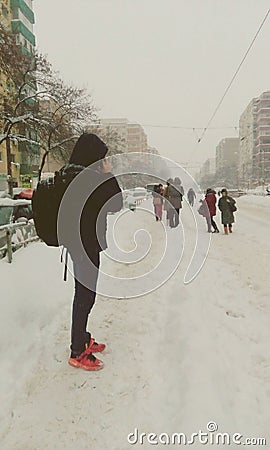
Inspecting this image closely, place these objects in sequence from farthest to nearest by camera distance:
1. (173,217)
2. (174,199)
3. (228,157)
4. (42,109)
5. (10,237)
A: 1. (228,157)
2. (42,109)
3. (174,199)
4. (173,217)
5. (10,237)

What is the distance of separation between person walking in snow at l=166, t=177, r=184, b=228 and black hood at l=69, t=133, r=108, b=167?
9781mm

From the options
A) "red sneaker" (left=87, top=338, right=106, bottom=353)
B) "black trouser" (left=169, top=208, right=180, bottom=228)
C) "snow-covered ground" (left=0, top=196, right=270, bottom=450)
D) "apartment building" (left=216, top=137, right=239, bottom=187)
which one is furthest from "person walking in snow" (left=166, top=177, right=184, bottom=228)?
"apartment building" (left=216, top=137, right=239, bottom=187)

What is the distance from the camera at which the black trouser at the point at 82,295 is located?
3.17 metres

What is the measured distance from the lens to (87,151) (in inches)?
123

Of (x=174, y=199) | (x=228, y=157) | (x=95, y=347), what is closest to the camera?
(x=95, y=347)

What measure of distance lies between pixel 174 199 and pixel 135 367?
1042 cm

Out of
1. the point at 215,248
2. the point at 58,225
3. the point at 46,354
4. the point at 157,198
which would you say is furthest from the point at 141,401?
the point at 157,198

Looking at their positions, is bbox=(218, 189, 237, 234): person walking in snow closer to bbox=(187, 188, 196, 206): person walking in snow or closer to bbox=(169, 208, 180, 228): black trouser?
bbox=(169, 208, 180, 228): black trouser

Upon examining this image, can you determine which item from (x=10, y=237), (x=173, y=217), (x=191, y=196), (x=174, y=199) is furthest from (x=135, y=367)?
(x=191, y=196)

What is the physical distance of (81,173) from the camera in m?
3.02

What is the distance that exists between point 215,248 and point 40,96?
1810 centimetres

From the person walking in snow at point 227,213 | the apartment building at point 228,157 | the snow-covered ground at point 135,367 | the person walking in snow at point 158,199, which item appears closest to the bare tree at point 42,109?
the person walking in snow at point 158,199

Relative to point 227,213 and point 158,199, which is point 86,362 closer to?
point 227,213

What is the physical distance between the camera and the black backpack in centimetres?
303
